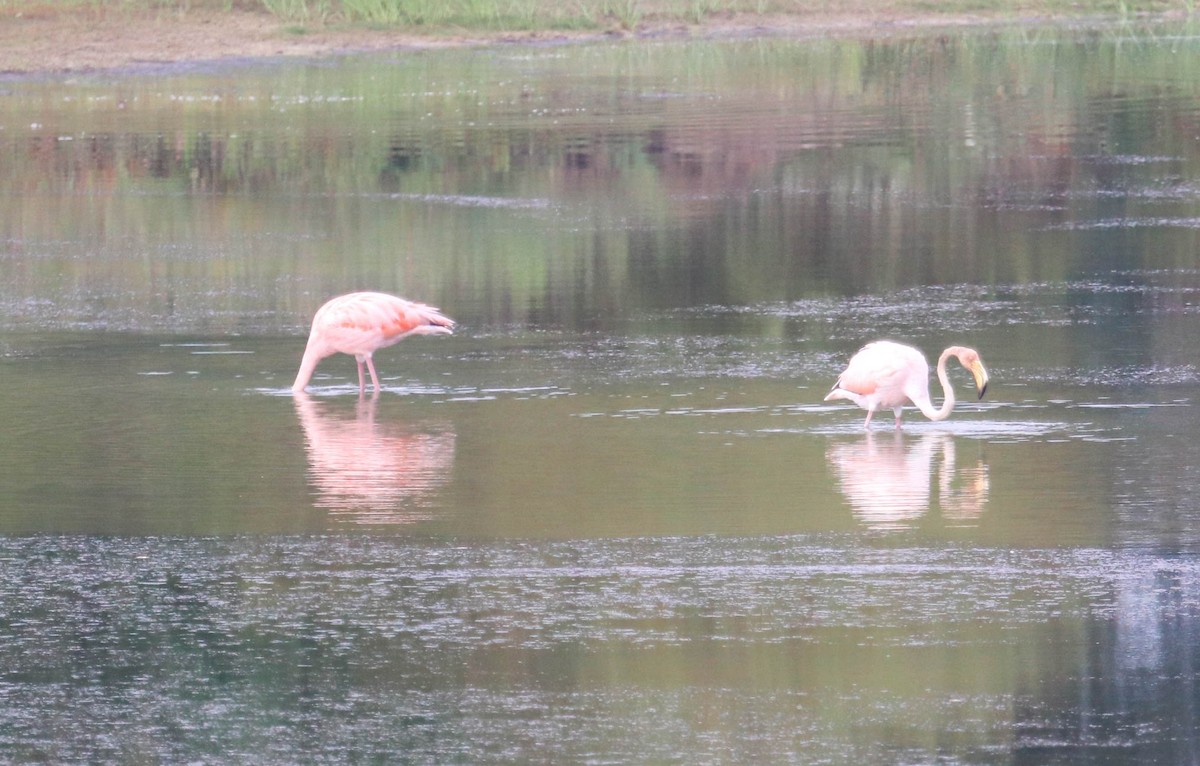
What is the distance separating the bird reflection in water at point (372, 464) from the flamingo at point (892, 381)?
6.56 feet

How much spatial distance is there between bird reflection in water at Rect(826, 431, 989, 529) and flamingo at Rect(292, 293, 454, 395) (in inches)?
109

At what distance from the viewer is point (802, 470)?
946 cm

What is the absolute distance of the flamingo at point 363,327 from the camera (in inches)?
457

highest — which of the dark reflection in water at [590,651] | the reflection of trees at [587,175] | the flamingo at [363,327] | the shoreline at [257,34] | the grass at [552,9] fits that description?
the grass at [552,9]

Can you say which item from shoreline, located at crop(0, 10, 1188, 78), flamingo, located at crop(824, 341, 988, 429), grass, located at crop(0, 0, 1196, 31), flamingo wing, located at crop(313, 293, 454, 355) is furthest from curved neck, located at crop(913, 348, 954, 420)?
grass, located at crop(0, 0, 1196, 31)

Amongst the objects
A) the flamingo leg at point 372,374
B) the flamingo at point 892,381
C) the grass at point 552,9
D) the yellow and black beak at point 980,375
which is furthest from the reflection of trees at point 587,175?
the grass at point 552,9

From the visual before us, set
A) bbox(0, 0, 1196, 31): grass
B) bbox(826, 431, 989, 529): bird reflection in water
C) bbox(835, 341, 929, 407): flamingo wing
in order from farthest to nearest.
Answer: bbox(0, 0, 1196, 31): grass
bbox(835, 341, 929, 407): flamingo wing
bbox(826, 431, 989, 529): bird reflection in water

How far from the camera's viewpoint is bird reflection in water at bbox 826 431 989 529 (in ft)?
28.5

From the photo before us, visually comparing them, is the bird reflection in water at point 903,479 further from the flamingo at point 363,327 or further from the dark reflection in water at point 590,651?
the flamingo at point 363,327

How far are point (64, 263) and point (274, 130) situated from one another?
8.68 meters

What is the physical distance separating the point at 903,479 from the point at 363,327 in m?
3.55

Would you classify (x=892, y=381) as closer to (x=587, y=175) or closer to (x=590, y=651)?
(x=590, y=651)

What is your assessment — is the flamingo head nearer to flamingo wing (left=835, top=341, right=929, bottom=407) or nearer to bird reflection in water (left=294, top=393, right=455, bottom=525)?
flamingo wing (left=835, top=341, right=929, bottom=407)

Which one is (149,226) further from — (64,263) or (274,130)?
(274,130)
